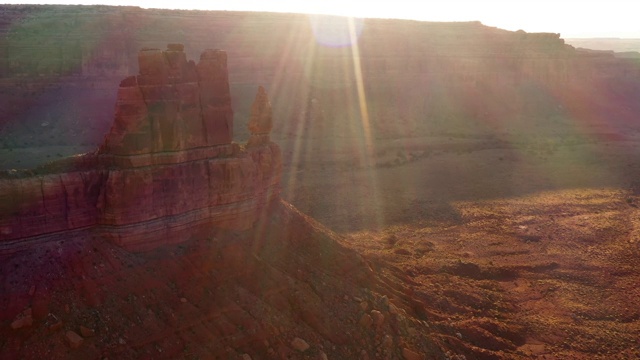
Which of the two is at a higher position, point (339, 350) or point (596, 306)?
point (339, 350)

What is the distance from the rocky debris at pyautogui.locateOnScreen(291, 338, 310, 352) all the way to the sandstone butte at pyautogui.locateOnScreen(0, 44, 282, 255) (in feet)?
12.4

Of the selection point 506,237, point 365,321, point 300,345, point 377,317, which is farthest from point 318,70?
point 300,345

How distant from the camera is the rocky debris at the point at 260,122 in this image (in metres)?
17.3

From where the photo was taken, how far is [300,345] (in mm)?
12547

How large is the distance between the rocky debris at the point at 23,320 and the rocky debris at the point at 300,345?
540 cm

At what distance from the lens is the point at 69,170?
12.3 metres

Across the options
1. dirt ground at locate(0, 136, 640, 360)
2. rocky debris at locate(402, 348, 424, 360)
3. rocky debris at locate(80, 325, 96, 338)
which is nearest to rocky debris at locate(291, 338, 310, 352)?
dirt ground at locate(0, 136, 640, 360)

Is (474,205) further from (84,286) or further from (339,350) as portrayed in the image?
(84,286)

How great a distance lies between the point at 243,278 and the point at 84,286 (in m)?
3.78

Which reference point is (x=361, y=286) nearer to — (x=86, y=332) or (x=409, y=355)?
(x=409, y=355)

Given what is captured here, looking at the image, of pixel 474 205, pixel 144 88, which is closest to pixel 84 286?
pixel 144 88

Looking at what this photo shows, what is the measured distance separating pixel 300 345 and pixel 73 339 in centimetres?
478

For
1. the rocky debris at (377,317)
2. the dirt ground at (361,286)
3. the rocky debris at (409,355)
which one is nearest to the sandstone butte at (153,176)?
the dirt ground at (361,286)

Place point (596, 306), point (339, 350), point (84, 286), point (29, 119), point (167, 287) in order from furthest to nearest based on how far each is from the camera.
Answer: point (29, 119) → point (596, 306) → point (339, 350) → point (167, 287) → point (84, 286)
